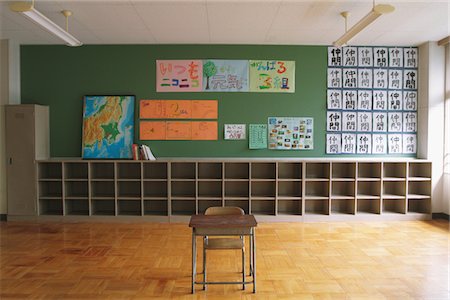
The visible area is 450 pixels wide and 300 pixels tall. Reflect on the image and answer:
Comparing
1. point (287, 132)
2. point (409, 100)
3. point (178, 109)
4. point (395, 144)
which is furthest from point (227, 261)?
point (409, 100)

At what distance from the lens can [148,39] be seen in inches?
249

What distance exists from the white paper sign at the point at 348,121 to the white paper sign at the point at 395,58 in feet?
3.80

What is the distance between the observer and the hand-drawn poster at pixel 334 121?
6.68m

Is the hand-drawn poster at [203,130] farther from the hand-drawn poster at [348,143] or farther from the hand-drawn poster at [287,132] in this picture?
the hand-drawn poster at [348,143]

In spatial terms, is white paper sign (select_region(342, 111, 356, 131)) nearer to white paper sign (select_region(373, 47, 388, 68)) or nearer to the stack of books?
white paper sign (select_region(373, 47, 388, 68))

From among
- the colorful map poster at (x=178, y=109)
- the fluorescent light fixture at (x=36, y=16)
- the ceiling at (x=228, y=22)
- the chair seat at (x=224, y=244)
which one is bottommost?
the chair seat at (x=224, y=244)

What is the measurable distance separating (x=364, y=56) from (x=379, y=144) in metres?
1.64

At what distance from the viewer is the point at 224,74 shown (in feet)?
21.7

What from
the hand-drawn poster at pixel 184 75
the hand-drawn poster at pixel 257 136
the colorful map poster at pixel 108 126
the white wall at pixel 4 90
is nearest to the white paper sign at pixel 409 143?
the hand-drawn poster at pixel 257 136

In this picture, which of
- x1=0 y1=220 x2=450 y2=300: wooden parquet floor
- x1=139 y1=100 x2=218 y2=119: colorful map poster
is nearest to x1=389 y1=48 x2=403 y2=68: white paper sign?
x1=0 y1=220 x2=450 y2=300: wooden parquet floor

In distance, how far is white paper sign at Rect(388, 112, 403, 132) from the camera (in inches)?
265

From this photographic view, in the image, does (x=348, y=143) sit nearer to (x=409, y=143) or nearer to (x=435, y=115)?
(x=409, y=143)

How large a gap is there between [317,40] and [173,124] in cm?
296

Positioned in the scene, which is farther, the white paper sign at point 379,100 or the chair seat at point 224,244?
the white paper sign at point 379,100
